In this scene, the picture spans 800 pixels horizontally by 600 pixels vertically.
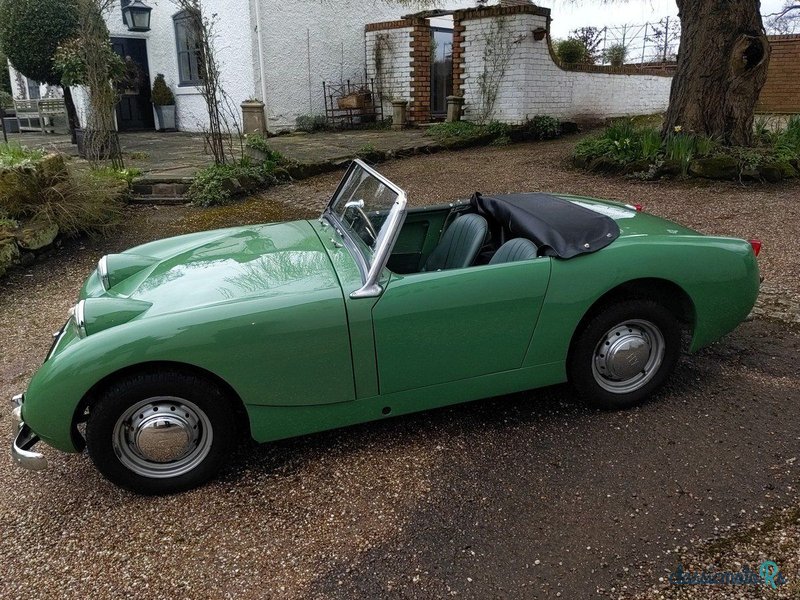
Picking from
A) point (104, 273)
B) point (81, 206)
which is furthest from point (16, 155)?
point (104, 273)

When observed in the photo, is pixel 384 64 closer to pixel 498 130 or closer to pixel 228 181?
pixel 498 130

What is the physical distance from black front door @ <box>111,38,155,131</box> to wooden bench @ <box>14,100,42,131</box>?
2.10 m

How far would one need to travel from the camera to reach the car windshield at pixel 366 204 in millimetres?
2867

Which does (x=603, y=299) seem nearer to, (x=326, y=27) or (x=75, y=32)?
(x=75, y=32)

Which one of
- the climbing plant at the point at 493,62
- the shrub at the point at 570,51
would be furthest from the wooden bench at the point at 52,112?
the shrub at the point at 570,51

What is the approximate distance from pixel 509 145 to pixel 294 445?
977 centimetres

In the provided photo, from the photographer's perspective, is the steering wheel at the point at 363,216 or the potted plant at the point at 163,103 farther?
the potted plant at the point at 163,103

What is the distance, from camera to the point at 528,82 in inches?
476

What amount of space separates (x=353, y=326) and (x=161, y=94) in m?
→ 14.0

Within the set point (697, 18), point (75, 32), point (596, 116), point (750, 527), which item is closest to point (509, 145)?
point (596, 116)

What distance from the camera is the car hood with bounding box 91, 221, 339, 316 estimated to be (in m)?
2.64

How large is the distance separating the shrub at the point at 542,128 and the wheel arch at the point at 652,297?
31.3 ft

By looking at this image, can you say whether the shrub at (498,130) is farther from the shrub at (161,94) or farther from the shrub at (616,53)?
the shrub at (616,53)

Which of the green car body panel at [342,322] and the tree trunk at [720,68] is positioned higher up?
the tree trunk at [720,68]
